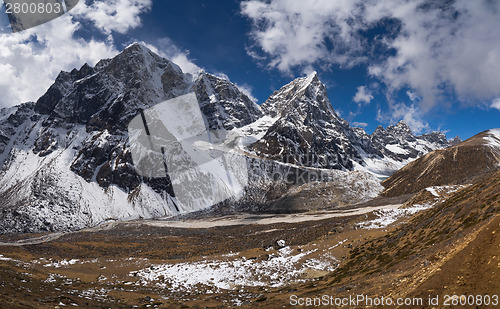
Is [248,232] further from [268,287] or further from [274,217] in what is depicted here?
[268,287]

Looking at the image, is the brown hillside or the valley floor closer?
the valley floor

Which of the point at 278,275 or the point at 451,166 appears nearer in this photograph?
the point at 278,275

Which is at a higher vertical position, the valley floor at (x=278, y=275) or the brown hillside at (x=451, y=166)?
the brown hillside at (x=451, y=166)

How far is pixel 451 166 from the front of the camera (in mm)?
144125

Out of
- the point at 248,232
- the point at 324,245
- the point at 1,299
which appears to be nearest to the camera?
the point at 1,299

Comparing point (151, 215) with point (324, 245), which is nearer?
point (324, 245)

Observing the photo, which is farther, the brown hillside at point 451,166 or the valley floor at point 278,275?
the brown hillside at point 451,166

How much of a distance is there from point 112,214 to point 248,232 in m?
109

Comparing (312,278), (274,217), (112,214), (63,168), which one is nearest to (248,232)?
(274,217)

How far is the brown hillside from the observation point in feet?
444

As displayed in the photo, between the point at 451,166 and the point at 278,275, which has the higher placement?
the point at 451,166

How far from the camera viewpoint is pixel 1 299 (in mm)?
19609

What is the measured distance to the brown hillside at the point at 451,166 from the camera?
13525 cm

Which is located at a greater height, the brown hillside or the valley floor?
the brown hillside
